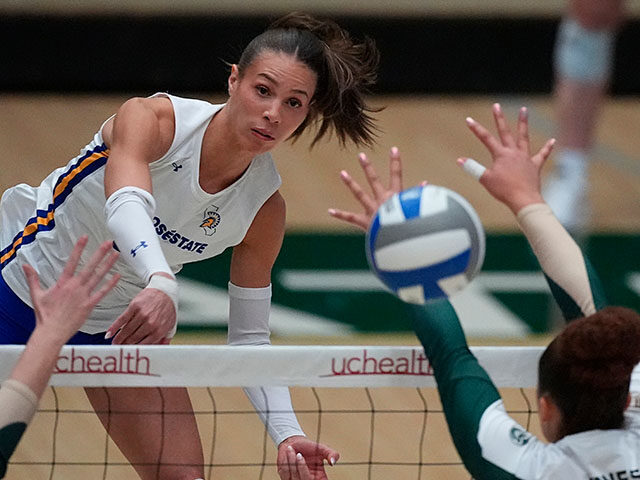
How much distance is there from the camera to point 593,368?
239cm

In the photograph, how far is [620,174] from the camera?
963 centimetres

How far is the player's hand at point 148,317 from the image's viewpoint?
9.37ft

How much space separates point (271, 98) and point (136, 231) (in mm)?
658

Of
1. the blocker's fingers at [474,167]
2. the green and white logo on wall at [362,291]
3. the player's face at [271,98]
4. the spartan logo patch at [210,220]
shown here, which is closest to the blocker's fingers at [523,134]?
the blocker's fingers at [474,167]

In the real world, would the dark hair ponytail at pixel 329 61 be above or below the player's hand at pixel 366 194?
above

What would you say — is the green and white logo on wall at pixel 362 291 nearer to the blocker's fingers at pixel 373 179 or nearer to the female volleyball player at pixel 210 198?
the female volleyball player at pixel 210 198

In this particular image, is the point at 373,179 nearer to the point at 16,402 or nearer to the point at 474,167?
the point at 474,167

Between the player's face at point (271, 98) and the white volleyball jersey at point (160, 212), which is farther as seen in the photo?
the white volleyball jersey at point (160, 212)

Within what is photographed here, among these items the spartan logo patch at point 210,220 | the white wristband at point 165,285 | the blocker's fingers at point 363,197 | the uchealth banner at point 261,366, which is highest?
the spartan logo patch at point 210,220

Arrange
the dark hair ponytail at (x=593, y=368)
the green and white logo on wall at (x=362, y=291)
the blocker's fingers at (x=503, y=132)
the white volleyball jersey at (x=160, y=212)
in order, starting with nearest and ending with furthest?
the dark hair ponytail at (x=593, y=368) < the blocker's fingers at (x=503, y=132) < the white volleyball jersey at (x=160, y=212) < the green and white logo on wall at (x=362, y=291)

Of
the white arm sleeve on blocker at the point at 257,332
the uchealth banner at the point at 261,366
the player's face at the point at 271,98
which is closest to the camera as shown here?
the uchealth banner at the point at 261,366

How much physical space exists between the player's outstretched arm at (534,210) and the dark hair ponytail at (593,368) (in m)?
0.51

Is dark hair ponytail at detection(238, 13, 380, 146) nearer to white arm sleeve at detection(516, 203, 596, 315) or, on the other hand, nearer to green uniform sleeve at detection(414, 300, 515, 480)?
white arm sleeve at detection(516, 203, 596, 315)

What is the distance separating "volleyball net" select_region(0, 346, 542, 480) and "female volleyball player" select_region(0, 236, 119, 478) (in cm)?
58
